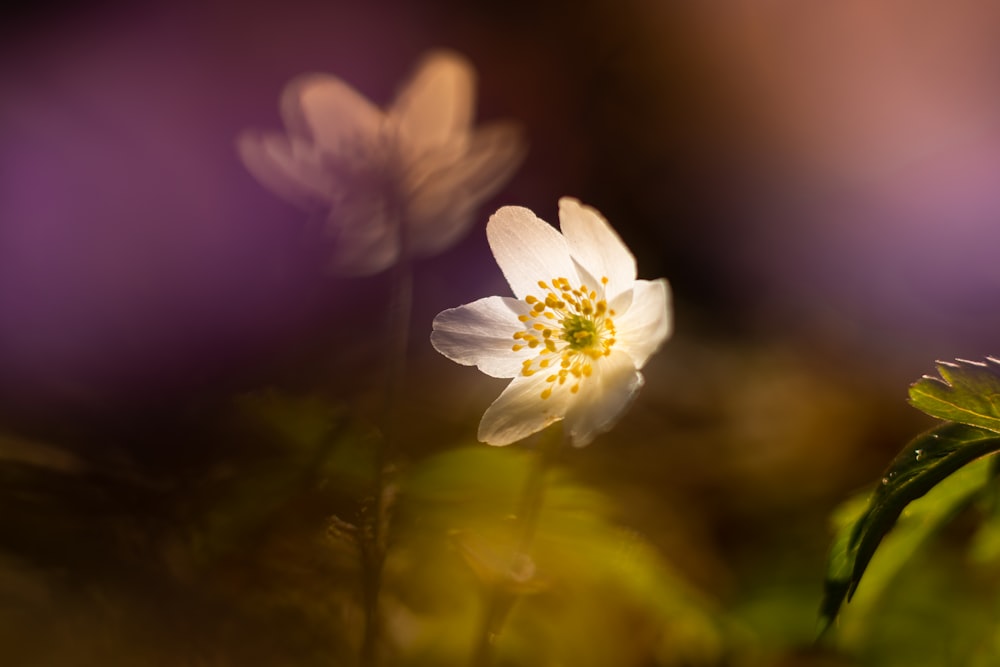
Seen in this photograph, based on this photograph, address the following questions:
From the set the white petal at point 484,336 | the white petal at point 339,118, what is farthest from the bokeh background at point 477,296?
the white petal at point 339,118

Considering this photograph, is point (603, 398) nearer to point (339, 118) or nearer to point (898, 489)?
point (898, 489)

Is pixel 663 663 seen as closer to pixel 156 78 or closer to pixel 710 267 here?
pixel 710 267

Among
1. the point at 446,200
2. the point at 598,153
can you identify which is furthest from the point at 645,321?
the point at 598,153

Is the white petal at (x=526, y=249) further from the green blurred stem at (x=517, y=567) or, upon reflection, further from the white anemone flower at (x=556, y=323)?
the green blurred stem at (x=517, y=567)

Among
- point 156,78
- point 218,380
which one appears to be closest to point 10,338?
point 218,380

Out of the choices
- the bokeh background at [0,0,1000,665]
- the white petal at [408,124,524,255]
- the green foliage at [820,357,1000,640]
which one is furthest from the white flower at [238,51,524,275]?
the green foliage at [820,357,1000,640]

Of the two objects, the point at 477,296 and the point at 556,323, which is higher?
the point at 556,323
